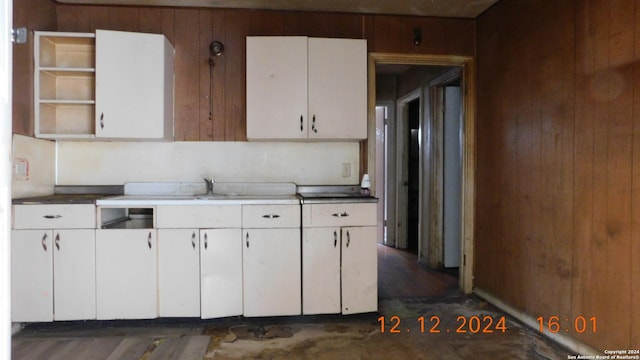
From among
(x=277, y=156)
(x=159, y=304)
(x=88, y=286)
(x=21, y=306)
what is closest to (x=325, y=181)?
(x=277, y=156)

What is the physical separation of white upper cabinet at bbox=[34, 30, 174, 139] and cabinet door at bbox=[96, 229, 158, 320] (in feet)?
2.46

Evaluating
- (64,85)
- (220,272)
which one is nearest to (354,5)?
(220,272)

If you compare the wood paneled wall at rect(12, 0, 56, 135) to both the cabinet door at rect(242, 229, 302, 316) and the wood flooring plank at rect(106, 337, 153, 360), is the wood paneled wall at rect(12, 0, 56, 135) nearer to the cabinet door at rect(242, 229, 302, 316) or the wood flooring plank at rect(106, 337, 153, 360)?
the wood flooring plank at rect(106, 337, 153, 360)

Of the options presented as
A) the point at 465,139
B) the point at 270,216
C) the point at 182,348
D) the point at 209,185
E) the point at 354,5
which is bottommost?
the point at 182,348

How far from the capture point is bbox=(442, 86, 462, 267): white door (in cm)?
393

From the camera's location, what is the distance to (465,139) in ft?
10.3

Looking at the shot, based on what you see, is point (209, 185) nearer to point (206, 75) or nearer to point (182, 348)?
point (206, 75)

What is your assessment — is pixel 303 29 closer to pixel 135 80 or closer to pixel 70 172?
pixel 135 80

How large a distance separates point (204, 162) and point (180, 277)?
965 millimetres

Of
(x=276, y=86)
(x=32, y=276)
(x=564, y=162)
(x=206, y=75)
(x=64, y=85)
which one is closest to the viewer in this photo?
(x=564, y=162)

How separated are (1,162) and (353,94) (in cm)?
215

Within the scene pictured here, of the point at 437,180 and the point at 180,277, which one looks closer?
the point at 180,277

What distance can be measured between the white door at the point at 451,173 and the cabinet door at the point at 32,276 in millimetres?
3489

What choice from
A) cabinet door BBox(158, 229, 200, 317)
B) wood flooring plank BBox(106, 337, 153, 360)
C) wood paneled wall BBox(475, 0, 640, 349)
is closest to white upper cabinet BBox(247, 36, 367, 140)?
cabinet door BBox(158, 229, 200, 317)
